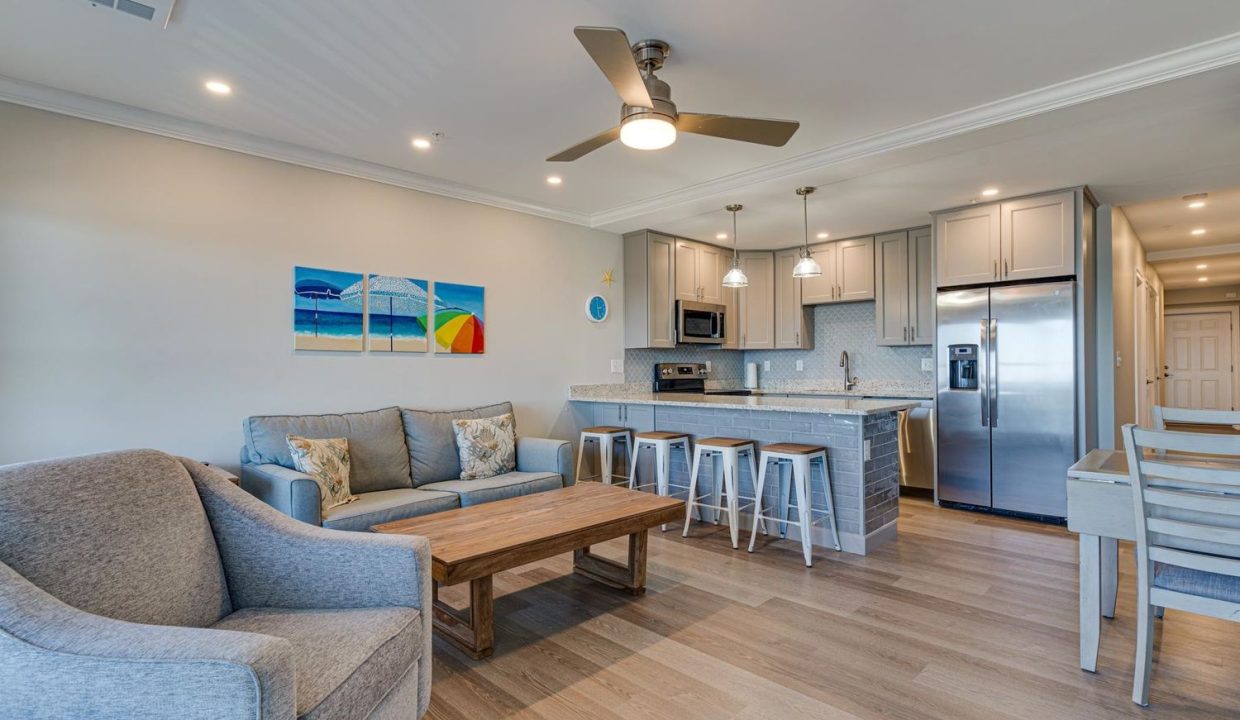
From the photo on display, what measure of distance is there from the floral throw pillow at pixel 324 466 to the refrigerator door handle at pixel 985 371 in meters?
4.52

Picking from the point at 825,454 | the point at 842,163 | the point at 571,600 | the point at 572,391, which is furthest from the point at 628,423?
the point at 842,163

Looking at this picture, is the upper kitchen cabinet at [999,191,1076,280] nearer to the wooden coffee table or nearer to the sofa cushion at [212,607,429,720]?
the wooden coffee table

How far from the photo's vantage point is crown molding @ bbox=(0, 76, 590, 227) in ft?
9.48

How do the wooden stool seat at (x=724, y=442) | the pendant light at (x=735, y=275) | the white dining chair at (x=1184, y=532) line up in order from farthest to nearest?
the pendant light at (x=735, y=275) → the wooden stool seat at (x=724, y=442) → the white dining chair at (x=1184, y=532)

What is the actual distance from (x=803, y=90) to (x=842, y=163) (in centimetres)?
93

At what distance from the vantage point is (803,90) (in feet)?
9.62

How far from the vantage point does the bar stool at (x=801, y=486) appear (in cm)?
340

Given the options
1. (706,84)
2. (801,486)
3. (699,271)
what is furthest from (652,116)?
(699,271)

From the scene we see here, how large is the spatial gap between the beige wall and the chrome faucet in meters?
3.84

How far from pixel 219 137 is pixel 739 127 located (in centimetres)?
297

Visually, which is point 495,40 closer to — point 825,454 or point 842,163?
point 842,163

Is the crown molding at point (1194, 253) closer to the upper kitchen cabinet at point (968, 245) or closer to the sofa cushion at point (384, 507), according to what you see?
the upper kitchen cabinet at point (968, 245)

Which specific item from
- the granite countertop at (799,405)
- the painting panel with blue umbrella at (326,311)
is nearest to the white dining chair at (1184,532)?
the granite countertop at (799,405)

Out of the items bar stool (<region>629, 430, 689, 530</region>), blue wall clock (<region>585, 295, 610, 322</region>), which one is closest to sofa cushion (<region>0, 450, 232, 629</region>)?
bar stool (<region>629, 430, 689, 530</region>)
